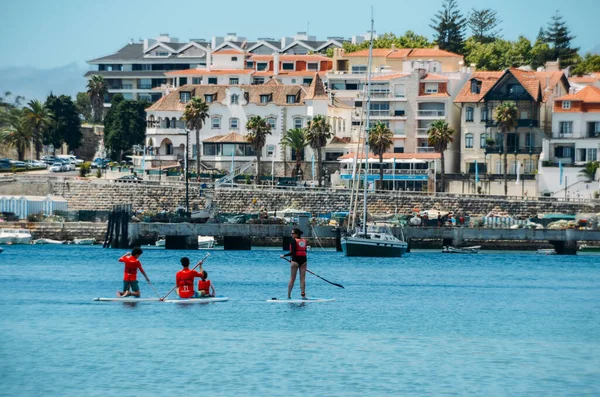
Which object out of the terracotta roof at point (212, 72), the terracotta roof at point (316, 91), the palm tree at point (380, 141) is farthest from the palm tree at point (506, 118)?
the terracotta roof at point (212, 72)

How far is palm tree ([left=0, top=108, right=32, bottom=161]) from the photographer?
448ft

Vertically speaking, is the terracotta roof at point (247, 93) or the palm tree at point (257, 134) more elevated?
the terracotta roof at point (247, 93)

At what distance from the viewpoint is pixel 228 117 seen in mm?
129000

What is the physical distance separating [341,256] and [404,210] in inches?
972

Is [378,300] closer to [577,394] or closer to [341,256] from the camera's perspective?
[577,394]

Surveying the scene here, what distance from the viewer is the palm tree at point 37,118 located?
13834 cm

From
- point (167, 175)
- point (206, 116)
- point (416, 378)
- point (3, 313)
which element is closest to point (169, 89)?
point (206, 116)

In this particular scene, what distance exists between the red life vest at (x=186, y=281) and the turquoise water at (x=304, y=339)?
53 centimetres

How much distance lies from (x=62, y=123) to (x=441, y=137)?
1806 inches

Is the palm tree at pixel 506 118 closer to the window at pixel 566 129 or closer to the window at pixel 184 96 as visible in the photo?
the window at pixel 566 129

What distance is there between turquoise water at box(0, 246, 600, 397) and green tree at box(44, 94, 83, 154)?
80550 millimetres

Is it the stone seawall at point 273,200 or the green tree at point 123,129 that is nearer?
the stone seawall at point 273,200

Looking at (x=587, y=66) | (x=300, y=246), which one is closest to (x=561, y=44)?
(x=587, y=66)

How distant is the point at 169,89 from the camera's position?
470 ft
